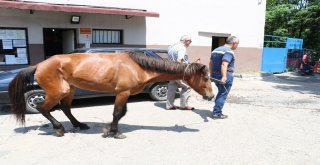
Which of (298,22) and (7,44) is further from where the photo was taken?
(298,22)

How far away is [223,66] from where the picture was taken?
5621mm

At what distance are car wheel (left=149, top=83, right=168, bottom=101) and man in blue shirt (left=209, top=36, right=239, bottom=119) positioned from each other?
212 cm

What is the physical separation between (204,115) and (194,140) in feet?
5.79

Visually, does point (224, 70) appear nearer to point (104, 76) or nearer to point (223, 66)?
point (223, 66)

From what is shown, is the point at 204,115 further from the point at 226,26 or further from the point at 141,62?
the point at 226,26

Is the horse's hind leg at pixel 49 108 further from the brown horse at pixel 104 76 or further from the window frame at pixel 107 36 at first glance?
the window frame at pixel 107 36

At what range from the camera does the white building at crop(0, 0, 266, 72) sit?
9867 millimetres

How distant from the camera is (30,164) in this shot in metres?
3.91

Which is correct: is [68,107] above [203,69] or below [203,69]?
below

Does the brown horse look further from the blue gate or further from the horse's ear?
the blue gate

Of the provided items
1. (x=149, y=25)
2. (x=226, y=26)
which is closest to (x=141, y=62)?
(x=149, y=25)

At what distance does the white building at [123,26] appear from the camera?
32.4ft

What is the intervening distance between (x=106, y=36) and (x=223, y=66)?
714 cm

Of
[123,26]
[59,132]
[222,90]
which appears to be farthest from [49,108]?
[123,26]
